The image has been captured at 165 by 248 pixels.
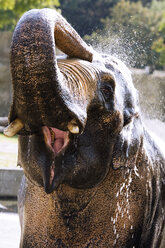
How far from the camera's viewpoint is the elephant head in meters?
1.75

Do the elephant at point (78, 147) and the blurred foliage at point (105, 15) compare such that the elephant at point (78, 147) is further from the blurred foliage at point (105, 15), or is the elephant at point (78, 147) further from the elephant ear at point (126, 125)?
the blurred foliage at point (105, 15)

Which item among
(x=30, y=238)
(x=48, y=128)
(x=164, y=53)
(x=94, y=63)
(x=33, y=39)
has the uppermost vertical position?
(x=33, y=39)

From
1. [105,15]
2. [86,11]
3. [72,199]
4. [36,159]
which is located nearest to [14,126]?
[36,159]

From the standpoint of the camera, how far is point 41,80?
68.7 inches

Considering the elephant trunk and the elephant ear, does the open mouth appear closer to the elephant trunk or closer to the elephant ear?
the elephant trunk

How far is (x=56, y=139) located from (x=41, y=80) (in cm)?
39

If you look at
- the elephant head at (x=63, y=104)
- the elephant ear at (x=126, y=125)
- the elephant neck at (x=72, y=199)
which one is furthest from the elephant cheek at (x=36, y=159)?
the elephant ear at (x=126, y=125)

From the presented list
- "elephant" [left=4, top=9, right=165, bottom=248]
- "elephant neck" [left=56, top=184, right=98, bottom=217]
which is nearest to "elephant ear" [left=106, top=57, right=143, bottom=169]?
"elephant" [left=4, top=9, right=165, bottom=248]

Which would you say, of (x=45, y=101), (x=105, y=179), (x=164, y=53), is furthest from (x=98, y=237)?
(x=164, y=53)

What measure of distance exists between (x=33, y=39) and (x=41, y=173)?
0.64 m

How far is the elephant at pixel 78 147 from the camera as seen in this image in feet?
5.82

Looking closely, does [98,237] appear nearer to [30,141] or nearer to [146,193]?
[146,193]

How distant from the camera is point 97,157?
2.25 meters

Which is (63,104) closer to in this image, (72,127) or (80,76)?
(72,127)
